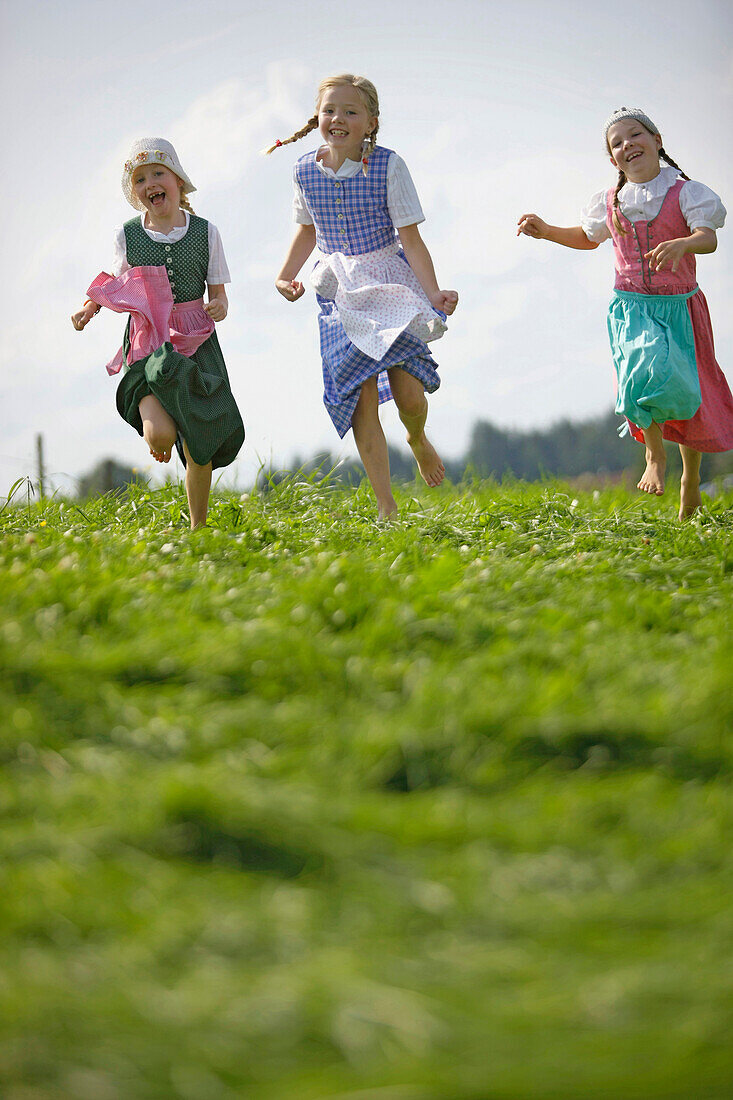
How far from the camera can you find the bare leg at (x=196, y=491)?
4.62 meters

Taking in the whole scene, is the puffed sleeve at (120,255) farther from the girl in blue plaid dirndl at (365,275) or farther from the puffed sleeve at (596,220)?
the puffed sleeve at (596,220)

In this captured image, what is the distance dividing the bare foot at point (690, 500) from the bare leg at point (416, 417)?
1.24 m

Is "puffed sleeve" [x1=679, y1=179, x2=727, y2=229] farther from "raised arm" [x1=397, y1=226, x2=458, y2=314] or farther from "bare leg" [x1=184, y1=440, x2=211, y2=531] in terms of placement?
"bare leg" [x1=184, y1=440, x2=211, y2=531]

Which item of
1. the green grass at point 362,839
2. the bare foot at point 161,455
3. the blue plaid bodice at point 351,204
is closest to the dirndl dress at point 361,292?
the blue plaid bodice at point 351,204

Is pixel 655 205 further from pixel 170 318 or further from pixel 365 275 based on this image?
pixel 170 318

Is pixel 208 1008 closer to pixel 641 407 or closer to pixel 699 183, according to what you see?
pixel 641 407

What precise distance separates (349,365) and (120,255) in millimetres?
1172

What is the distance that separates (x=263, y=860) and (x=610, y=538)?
2837mm

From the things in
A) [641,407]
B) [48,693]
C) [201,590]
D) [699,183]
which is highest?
[699,183]

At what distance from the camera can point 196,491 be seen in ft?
15.2

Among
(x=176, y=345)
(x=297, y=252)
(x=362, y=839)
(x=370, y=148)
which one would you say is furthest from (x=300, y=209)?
(x=362, y=839)

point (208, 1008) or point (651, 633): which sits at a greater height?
point (651, 633)

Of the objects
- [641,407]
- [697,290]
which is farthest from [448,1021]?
[697,290]

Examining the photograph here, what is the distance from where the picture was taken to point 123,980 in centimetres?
125
